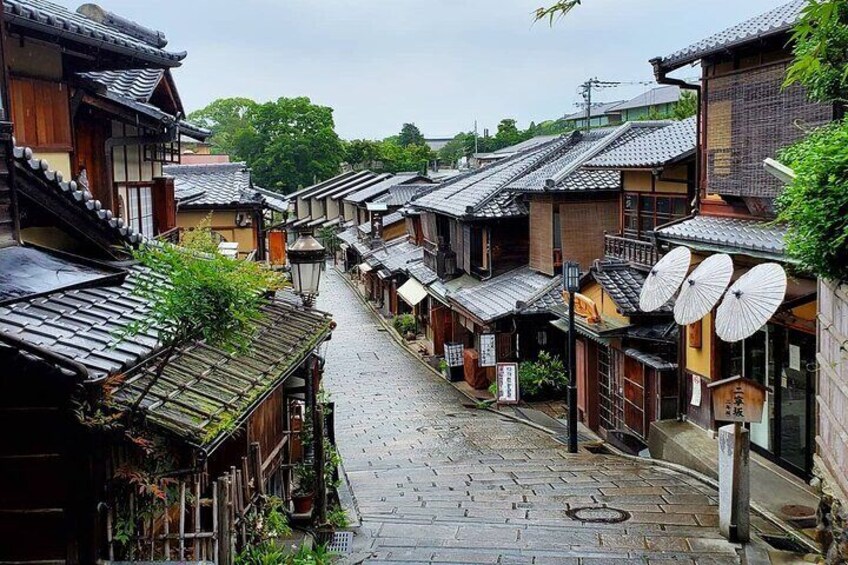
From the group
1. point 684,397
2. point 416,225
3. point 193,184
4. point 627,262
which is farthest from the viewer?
point 416,225

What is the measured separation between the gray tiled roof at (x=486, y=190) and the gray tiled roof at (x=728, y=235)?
14135mm

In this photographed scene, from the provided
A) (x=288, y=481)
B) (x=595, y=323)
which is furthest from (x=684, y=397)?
(x=288, y=481)

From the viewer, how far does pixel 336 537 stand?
12898 millimetres

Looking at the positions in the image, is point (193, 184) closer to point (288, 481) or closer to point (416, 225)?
point (416, 225)

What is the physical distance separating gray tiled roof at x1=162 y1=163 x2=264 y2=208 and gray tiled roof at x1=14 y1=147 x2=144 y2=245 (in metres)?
20.8

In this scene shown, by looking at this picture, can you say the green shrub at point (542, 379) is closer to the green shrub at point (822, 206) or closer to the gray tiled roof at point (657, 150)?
the gray tiled roof at point (657, 150)

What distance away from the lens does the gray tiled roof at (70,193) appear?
851 cm

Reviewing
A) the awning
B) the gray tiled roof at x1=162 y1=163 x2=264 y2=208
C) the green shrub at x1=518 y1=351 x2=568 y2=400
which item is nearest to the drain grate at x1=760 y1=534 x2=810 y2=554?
the green shrub at x1=518 y1=351 x2=568 y2=400

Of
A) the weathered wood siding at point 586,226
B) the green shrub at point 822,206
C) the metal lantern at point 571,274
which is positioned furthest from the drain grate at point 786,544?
the weathered wood siding at point 586,226

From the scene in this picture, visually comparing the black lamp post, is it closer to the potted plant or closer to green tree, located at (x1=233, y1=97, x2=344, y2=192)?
the potted plant

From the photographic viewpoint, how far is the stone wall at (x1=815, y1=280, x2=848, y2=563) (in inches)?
340

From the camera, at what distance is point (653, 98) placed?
89.5 m

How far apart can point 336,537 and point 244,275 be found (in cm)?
707

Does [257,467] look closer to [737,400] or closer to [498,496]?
[498,496]
